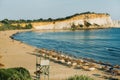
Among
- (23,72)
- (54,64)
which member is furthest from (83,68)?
(23,72)

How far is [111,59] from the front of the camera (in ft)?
212

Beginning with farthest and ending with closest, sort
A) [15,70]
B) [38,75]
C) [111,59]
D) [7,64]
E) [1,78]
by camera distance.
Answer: [111,59]
[7,64]
[38,75]
[15,70]
[1,78]

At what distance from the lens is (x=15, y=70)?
3416cm

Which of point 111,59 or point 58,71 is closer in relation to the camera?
point 58,71

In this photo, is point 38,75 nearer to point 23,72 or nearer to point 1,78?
point 23,72

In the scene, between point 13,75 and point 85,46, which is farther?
point 85,46

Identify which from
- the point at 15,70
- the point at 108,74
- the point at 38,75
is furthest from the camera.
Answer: the point at 108,74

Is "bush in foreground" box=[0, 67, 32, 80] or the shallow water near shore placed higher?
"bush in foreground" box=[0, 67, 32, 80]

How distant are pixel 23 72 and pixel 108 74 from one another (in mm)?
14405

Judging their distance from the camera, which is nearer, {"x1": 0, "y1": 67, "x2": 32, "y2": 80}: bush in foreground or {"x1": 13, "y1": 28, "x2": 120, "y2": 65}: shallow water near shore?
{"x1": 0, "y1": 67, "x2": 32, "y2": 80}: bush in foreground

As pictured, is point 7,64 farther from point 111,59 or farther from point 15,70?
point 111,59

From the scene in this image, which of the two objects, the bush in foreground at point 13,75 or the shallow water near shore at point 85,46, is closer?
the bush in foreground at point 13,75

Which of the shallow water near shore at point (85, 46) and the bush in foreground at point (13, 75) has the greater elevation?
the bush in foreground at point (13, 75)

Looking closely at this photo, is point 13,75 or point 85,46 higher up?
point 13,75
